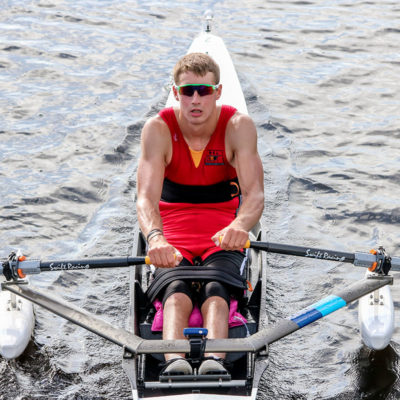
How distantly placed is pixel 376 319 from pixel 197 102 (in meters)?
2.39

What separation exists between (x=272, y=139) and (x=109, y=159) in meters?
2.47

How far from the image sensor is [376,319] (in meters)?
5.71

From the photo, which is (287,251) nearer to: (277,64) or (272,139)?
(272,139)

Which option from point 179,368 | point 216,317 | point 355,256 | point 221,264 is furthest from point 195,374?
point 355,256

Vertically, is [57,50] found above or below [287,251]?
above

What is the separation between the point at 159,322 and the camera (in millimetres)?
5012

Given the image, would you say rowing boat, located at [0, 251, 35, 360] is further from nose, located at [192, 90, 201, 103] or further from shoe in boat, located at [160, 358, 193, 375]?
nose, located at [192, 90, 201, 103]

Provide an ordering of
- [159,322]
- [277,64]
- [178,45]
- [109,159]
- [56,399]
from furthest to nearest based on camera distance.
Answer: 1. [178,45]
2. [277,64]
3. [109,159]
4. [56,399]
5. [159,322]

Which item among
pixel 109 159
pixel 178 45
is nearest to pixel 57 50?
pixel 178 45

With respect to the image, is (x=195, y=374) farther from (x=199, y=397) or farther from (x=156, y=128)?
(x=156, y=128)

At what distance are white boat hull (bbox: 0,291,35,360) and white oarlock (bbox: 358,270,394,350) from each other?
2.91 m

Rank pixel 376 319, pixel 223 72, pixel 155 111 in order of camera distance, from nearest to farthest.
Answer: pixel 376 319, pixel 223 72, pixel 155 111

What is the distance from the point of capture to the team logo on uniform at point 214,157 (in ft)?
18.2

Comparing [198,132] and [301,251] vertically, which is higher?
[198,132]
